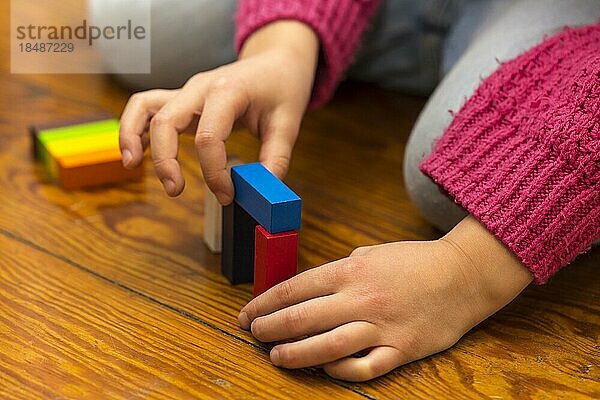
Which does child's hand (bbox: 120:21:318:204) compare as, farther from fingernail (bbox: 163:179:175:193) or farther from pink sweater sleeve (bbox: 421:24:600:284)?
pink sweater sleeve (bbox: 421:24:600:284)

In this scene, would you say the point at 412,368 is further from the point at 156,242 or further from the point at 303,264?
the point at 156,242

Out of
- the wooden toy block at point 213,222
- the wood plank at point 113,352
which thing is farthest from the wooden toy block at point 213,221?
the wood plank at point 113,352

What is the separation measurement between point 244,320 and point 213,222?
142 millimetres

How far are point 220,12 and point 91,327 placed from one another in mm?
539

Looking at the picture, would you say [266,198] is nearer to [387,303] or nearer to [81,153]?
[387,303]

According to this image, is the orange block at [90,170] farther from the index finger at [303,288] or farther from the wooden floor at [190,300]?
the index finger at [303,288]

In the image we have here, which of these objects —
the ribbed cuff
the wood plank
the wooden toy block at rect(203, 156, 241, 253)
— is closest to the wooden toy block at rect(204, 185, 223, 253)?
the wooden toy block at rect(203, 156, 241, 253)

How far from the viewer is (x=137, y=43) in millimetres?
1182

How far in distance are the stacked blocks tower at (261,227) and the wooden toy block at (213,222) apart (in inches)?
1.3

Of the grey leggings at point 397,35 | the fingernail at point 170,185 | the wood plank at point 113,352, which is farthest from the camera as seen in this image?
the grey leggings at point 397,35

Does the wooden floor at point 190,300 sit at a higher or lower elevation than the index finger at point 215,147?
lower

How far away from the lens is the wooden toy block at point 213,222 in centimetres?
84

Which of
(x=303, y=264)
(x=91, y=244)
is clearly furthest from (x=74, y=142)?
(x=303, y=264)

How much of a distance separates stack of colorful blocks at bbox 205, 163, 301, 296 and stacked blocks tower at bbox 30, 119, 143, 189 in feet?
0.73
